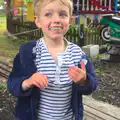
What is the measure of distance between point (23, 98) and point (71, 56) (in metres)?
0.39

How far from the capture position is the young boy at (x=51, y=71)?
1899 mm

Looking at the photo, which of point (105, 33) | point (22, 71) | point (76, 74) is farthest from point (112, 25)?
point (76, 74)

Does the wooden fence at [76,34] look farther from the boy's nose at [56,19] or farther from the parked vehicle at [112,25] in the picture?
the boy's nose at [56,19]

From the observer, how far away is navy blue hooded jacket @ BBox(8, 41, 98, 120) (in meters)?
1.94

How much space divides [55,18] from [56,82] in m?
0.38

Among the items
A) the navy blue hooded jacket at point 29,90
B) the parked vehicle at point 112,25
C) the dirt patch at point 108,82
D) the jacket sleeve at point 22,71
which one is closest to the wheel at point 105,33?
the parked vehicle at point 112,25

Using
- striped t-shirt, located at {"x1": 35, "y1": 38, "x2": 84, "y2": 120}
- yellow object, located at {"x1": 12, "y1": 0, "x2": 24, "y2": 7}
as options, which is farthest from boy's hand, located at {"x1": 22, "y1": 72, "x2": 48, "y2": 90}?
yellow object, located at {"x1": 12, "y1": 0, "x2": 24, "y2": 7}

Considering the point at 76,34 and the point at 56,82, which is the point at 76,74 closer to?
the point at 56,82

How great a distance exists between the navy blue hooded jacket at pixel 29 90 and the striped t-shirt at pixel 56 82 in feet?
0.11

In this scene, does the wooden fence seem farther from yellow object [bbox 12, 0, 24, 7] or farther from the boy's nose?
the boy's nose

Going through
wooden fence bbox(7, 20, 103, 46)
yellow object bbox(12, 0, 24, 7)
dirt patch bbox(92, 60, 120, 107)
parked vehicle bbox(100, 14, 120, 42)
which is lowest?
dirt patch bbox(92, 60, 120, 107)

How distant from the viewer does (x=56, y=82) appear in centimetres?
193

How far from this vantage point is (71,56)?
6.54 feet

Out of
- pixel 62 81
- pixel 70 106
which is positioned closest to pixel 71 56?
pixel 62 81
